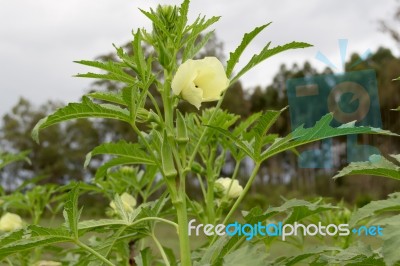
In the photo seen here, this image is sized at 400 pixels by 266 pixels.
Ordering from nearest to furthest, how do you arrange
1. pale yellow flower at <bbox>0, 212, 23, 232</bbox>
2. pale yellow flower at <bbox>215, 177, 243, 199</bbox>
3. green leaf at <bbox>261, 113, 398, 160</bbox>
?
1. green leaf at <bbox>261, 113, 398, 160</bbox>
2. pale yellow flower at <bbox>215, 177, 243, 199</bbox>
3. pale yellow flower at <bbox>0, 212, 23, 232</bbox>

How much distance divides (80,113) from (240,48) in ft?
1.02

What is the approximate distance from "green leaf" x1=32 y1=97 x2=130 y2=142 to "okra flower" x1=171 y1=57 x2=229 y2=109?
0.11 meters

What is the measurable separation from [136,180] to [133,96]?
897 millimetres

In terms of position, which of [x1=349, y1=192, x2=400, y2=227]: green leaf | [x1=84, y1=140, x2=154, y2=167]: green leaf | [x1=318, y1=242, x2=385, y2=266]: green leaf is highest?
[x1=84, y1=140, x2=154, y2=167]: green leaf

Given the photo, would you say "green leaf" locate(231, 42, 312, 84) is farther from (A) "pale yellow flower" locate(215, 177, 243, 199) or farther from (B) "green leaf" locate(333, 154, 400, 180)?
(A) "pale yellow flower" locate(215, 177, 243, 199)

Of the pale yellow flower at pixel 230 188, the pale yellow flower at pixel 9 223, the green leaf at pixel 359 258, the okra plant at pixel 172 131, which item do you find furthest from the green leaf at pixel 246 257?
the pale yellow flower at pixel 9 223

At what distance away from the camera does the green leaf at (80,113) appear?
3.47 ft

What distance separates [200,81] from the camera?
3.81 ft

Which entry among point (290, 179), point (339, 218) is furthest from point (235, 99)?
point (339, 218)

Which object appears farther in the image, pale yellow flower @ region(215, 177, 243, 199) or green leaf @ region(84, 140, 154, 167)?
pale yellow flower @ region(215, 177, 243, 199)

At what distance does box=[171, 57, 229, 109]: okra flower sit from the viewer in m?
1.12

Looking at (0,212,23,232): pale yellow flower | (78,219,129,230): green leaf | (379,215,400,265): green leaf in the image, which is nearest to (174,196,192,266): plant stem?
(78,219,129,230): green leaf

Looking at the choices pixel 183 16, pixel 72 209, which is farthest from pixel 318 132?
pixel 72 209

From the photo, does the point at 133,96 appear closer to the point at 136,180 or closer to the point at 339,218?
the point at 136,180
